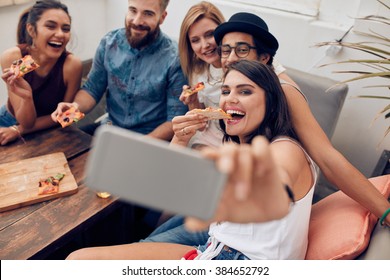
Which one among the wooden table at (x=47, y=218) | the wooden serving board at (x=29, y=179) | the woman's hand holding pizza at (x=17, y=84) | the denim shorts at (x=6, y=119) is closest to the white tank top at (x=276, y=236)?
the wooden table at (x=47, y=218)

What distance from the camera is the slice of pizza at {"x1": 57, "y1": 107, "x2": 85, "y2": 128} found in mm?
1798

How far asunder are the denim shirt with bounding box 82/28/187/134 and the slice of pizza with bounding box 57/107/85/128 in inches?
18.7

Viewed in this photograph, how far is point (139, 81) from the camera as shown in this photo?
86.1 inches

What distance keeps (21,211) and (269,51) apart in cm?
130

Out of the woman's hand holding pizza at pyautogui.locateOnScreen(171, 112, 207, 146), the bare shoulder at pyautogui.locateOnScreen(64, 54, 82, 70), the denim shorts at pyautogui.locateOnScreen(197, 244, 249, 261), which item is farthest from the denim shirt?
the denim shorts at pyautogui.locateOnScreen(197, 244, 249, 261)

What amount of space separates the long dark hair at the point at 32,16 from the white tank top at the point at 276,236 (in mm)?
1579

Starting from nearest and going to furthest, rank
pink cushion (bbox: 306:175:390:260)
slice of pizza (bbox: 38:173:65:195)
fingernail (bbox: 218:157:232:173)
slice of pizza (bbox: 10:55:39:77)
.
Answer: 1. fingernail (bbox: 218:157:232:173)
2. pink cushion (bbox: 306:175:390:260)
3. slice of pizza (bbox: 38:173:65:195)
4. slice of pizza (bbox: 10:55:39:77)

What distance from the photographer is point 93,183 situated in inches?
24.1

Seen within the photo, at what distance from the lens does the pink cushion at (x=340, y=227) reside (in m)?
1.17

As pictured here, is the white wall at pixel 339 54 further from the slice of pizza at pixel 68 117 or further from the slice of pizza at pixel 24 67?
the slice of pizza at pixel 68 117

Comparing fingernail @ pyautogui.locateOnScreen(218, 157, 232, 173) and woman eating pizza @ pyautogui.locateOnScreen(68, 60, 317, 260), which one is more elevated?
fingernail @ pyautogui.locateOnScreen(218, 157, 232, 173)

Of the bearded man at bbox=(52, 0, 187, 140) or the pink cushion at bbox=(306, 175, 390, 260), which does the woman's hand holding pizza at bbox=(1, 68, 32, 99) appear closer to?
the bearded man at bbox=(52, 0, 187, 140)
